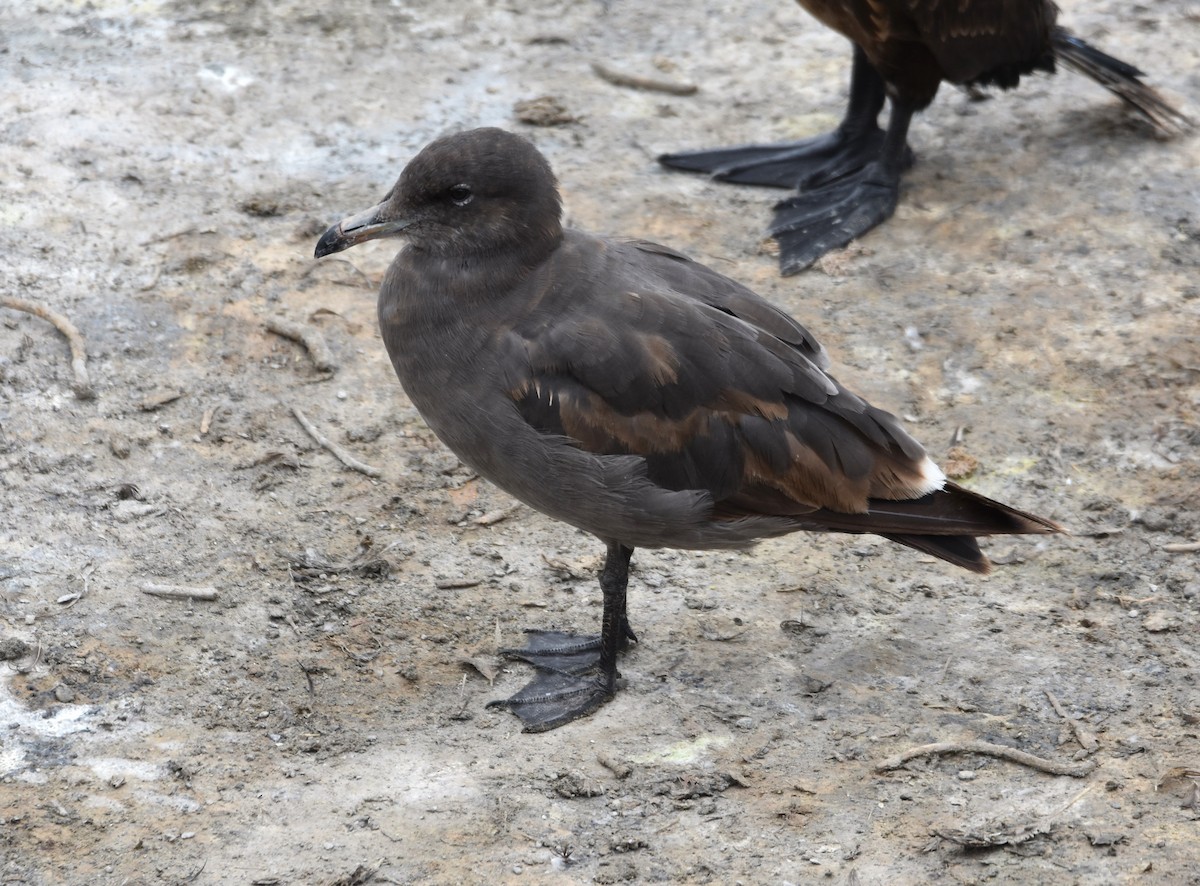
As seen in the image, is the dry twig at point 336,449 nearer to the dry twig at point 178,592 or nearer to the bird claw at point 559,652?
the dry twig at point 178,592

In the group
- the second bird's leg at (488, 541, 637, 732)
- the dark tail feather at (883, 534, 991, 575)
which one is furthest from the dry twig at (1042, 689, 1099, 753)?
the second bird's leg at (488, 541, 637, 732)

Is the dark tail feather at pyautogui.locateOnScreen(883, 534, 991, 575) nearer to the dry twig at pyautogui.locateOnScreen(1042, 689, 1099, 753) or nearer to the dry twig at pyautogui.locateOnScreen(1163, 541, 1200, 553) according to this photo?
the dry twig at pyautogui.locateOnScreen(1042, 689, 1099, 753)

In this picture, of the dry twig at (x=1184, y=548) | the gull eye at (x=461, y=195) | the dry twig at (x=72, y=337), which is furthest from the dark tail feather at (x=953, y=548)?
the dry twig at (x=72, y=337)

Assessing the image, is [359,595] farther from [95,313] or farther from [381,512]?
[95,313]

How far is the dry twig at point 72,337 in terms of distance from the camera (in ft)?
18.6

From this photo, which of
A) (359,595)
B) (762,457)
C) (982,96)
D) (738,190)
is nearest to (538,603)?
(359,595)

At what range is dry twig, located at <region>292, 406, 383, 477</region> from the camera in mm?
5539

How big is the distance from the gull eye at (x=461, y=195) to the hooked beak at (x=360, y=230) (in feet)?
0.52

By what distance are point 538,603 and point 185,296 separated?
7.68ft

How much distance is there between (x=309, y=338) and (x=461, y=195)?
1753 mm

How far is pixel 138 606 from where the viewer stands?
187 inches

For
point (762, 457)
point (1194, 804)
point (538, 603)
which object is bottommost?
point (538, 603)

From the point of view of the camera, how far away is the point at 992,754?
14.1 feet

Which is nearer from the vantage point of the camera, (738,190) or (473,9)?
(738,190)
